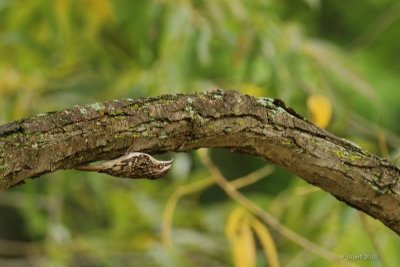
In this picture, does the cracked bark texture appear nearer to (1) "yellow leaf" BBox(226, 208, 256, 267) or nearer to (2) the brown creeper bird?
(2) the brown creeper bird

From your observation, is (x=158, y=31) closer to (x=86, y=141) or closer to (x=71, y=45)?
(x=71, y=45)

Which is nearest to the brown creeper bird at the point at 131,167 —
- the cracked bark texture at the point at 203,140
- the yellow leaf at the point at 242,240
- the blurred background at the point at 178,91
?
the cracked bark texture at the point at 203,140

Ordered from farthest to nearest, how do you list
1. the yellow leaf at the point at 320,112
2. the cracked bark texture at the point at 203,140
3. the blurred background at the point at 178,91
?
the blurred background at the point at 178,91 < the yellow leaf at the point at 320,112 < the cracked bark texture at the point at 203,140

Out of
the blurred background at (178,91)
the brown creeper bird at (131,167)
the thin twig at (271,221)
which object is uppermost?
the blurred background at (178,91)

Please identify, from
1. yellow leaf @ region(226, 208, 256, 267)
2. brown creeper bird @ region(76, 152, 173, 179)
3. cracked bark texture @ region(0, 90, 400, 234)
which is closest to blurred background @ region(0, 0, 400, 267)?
yellow leaf @ region(226, 208, 256, 267)

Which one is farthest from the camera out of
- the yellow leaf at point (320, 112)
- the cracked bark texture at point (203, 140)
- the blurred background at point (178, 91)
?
the blurred background at point (178, 91)

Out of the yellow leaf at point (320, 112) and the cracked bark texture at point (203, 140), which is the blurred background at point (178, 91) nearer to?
the yellow leaf at point (320, 112)

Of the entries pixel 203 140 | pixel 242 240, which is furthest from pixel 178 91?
pixel 203 140

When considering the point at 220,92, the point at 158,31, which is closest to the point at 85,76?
the point at 158,31

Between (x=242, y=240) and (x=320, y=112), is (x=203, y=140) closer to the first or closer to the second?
(x=320, y=112)
